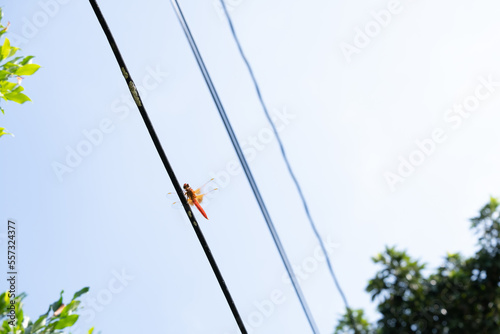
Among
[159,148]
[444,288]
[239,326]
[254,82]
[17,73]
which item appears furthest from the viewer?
[444,288]

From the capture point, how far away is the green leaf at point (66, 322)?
2.75 metres

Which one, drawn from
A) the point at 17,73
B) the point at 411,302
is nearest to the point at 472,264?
the point at 411,302

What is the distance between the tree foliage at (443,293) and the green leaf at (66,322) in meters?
5.36

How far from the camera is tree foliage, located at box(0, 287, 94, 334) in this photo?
2.65 meters

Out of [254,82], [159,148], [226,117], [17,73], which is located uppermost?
[254,82]

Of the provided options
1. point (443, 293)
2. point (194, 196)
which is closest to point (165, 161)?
point (194, 196)

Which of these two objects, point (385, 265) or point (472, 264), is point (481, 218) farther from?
point (385, 265)

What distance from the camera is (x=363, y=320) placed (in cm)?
749

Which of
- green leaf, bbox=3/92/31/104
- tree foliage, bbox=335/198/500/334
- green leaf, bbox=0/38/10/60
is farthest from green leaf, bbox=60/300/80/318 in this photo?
tree foliage, bbox=335/198/500/334

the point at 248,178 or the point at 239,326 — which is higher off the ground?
the point at 248,178

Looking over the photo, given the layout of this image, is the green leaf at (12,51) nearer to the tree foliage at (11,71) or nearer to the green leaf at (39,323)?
the tree foliage at (11,71)

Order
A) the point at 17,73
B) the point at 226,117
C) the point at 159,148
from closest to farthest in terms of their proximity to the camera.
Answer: the point at 159,148, the point at 17,73, the point at 226,117

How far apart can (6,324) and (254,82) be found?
2409 millimetres

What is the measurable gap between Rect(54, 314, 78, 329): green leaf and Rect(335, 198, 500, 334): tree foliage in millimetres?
5361
